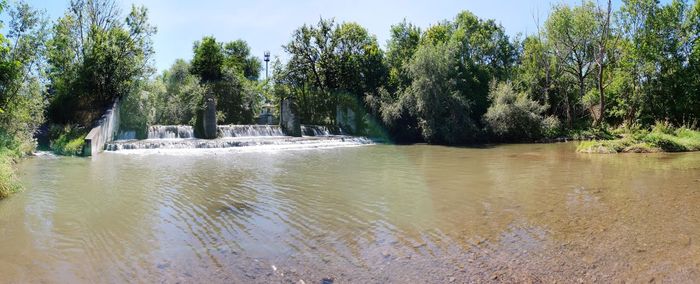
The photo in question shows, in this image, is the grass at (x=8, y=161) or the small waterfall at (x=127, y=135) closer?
the grass at (x=8, y=161)

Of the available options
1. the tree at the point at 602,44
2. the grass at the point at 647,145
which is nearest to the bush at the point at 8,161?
the grass at the point at 647,145

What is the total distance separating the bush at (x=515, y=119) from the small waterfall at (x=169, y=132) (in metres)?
18.4

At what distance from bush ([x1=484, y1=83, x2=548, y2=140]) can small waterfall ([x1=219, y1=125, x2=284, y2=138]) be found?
13984 mm

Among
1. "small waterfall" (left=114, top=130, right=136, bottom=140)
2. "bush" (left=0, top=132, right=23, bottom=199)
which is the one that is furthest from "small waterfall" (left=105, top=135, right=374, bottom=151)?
"bush" (left=0, top=132, right=23, bottom=199)

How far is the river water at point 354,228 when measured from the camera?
4480mm

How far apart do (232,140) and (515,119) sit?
1715 centimetres

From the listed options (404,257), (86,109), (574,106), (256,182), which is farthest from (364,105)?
(404,257)

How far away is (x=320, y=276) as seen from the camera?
14.4 feet


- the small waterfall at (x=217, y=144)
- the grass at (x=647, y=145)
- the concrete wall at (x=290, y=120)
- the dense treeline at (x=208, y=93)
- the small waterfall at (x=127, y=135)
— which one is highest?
the dense treeline at (x=208, y=93)

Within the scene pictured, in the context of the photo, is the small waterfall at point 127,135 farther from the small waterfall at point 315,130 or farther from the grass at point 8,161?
the small waterfall at point 315,130

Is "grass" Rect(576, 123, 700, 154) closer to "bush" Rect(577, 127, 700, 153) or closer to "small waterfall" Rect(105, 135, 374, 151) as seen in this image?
"bush" Rect(577, 127, 700, 153)

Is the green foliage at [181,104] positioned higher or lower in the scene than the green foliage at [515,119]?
higher

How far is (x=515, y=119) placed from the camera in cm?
2733

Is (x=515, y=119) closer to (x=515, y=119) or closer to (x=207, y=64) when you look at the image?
(x=515, y=119)
